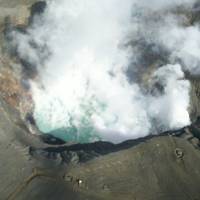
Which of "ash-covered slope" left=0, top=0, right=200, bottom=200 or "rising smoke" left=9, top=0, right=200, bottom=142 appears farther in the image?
"rising smoke" left=9, top=0, right=200, bottom=142

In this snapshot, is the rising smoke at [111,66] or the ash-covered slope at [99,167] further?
the rising smoke at [111,66]

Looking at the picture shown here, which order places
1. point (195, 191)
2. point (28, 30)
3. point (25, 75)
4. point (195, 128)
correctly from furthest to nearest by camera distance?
1. point (28, 30)
2. point (25, 75)
3. point (195, 128)
4. point (195, 191)

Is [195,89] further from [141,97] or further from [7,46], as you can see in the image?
[7,46]

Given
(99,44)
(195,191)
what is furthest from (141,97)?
(195,191)

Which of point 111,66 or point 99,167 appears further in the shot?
point 111,66

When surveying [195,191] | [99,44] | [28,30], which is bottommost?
[195,191]

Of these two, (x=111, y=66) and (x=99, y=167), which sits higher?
(x=111, y=66)

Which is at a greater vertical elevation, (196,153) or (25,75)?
(25,75)

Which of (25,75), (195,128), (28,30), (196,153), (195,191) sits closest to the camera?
(195,191)
